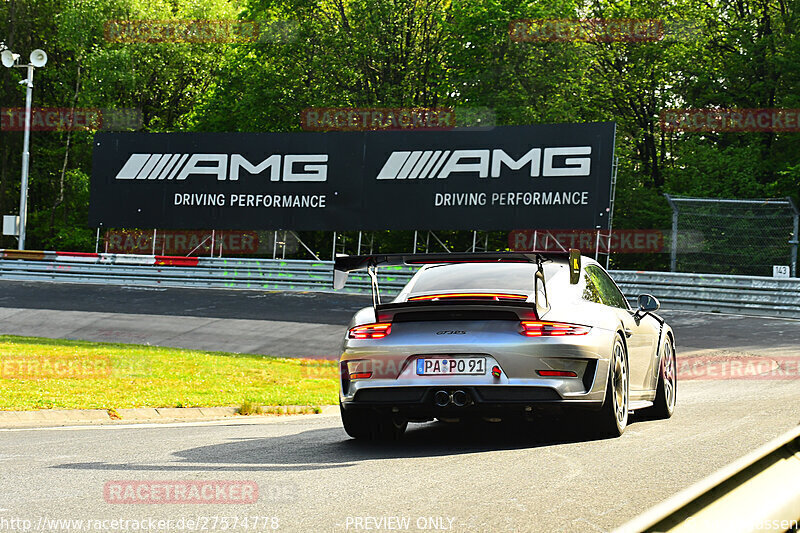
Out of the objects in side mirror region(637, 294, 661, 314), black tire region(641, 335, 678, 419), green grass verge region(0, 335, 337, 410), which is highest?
side mirror region(637, 294, 661, 314)

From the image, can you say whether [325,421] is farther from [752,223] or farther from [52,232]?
[52,232]

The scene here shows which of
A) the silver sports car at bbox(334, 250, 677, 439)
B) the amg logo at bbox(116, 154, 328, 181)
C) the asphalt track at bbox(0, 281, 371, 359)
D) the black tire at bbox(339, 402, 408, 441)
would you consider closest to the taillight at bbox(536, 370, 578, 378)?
the silver sports car at bbox(334, 250, 677, 439)

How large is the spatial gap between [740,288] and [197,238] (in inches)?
709

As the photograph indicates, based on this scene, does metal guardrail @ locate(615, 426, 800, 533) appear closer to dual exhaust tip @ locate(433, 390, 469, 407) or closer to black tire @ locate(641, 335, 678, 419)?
dual exhaust tip @ locate(433, 390, 469, 407)

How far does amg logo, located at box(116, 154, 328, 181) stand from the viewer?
99.8ft

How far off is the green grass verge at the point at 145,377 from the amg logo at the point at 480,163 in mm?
12762

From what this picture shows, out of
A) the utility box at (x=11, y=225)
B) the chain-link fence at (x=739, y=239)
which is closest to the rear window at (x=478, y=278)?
the chain-link fence at (x=739, y=239)

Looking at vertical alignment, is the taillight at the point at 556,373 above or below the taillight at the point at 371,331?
below

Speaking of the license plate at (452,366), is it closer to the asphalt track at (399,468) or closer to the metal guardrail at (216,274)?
the asphalt track at (399,468)

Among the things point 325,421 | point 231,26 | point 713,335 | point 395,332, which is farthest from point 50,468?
point 231,26

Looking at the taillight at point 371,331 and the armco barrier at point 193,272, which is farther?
the armco barrier at point 193,272

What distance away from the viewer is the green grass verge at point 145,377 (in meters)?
11.5

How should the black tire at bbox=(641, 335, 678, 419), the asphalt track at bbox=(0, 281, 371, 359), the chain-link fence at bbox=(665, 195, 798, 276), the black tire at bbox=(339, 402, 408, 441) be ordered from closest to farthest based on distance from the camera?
the black tire at bbox=(339, 402, 408, 441) → the black tire at bbox=(641, 335, 678, 419) → the asphalt track at bbox=(0, 281, 371, 359) → the chain-link fence at bbox=(665, 195, 798, 276)

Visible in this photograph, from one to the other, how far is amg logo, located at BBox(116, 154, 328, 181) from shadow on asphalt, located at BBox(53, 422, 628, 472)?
22223mm
